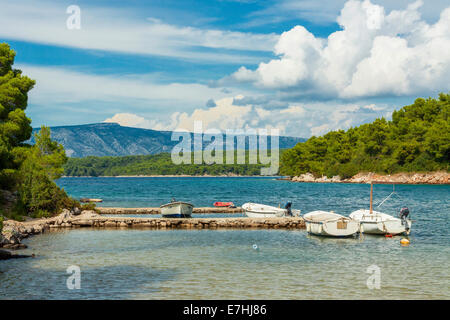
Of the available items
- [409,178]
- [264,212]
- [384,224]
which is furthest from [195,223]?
[409,178]

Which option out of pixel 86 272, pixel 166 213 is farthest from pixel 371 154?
pixel 86 272

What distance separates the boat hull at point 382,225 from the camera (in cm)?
3594

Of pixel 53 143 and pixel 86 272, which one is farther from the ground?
pixel 53 143

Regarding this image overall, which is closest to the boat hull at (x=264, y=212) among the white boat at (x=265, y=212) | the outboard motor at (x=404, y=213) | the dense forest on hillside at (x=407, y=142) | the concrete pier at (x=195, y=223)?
the white boat at (x=265, y=212)

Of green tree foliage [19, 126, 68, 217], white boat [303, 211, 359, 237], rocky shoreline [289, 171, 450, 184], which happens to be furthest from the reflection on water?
rocky shoreline [289, 171, 450, 184]

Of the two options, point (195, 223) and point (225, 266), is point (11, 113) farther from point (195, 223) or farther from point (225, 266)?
point (225, 266)

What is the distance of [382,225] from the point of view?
36125 mm

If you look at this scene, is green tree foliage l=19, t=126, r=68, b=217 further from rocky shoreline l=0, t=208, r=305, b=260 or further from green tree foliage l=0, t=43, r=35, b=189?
rocky shoreline l=0, t=208, r=305, b=260

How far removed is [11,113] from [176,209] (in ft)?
60.9

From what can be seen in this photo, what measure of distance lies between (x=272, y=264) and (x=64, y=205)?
27567mm

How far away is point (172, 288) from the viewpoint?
60.4 feet

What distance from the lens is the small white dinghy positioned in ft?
152

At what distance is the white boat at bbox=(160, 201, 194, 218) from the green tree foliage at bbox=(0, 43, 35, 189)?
48.9ft
